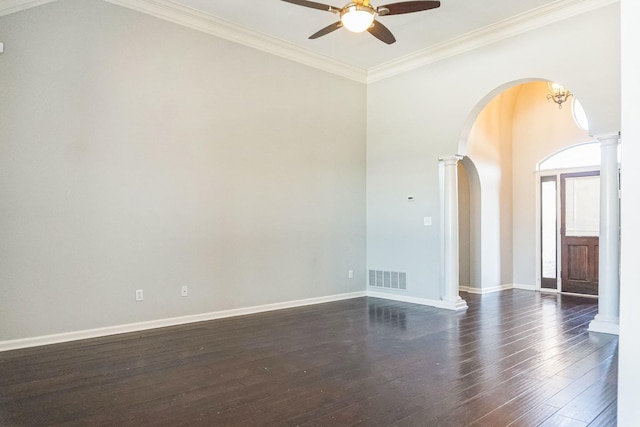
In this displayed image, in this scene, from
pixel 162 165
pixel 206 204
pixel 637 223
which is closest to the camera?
pixel 637 223

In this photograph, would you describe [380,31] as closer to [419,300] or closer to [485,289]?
[419,300]

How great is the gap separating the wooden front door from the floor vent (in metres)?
3.10

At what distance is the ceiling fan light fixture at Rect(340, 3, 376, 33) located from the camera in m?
3.60

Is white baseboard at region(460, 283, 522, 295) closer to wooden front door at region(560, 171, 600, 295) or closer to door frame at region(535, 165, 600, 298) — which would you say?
door frame at region(535, 165, 600, 298)

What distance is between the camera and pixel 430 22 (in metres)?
5.05

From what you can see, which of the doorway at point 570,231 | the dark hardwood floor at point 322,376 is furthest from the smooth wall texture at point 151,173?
the doorway at point 570,231

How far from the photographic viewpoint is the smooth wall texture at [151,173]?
385 centimetres

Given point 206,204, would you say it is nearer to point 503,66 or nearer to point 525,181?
point 503,66

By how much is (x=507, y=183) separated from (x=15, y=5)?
25.2ft

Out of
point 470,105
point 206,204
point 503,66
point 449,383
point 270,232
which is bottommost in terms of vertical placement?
point 449,383

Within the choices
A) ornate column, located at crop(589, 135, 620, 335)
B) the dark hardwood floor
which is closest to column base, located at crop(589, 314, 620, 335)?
ornate column, located at crop(589, 135, 620, 335)

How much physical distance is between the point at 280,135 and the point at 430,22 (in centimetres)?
243

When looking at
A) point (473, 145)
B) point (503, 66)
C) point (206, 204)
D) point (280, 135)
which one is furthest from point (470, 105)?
point (206, 204)

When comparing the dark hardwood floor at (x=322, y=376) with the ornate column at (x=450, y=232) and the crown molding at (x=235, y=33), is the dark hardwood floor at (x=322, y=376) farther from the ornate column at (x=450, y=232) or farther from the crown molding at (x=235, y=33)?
the crown molding at (x=235, y=33)
